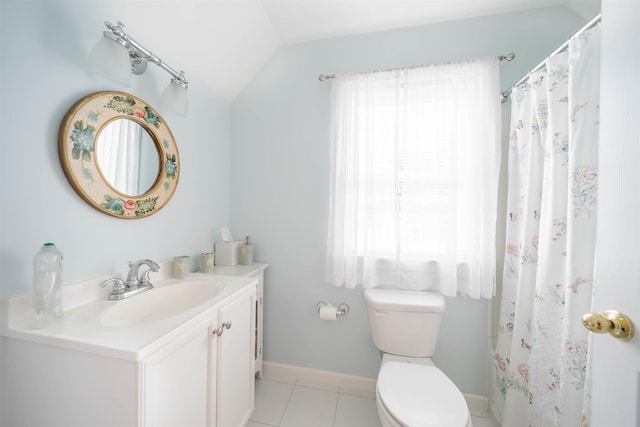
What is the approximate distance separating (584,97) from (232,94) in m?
1.91

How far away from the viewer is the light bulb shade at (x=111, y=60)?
2.85 ft

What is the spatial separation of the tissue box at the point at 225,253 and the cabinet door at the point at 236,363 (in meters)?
0.45

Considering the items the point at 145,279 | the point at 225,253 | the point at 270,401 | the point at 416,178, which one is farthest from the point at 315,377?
the point at 416,178

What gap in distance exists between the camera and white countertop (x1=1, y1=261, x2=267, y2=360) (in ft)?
2.17

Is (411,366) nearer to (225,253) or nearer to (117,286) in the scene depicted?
(225,253)

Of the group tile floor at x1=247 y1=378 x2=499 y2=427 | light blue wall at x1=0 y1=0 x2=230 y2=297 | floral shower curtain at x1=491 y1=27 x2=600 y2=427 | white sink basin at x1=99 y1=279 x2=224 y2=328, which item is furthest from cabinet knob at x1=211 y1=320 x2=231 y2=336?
floral shower curtain at x1=491 y1=27 x2=600 y2=427

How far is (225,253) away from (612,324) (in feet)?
5.57

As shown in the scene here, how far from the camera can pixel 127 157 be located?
3.58 ft

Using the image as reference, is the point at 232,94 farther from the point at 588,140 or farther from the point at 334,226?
the point at 588,140

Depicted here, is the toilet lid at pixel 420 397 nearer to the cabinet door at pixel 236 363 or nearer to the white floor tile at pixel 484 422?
the white floor tile at pixel 484 422

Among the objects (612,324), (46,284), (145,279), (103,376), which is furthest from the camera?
(145,279)

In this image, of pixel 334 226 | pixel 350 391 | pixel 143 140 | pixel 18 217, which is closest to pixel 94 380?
pixel 18 217

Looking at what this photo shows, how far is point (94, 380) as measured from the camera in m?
0.67

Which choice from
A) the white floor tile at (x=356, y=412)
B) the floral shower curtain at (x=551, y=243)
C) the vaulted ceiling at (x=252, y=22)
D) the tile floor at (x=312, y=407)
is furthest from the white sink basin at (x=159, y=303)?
the floral shower curtain at (x=551, y=243)
